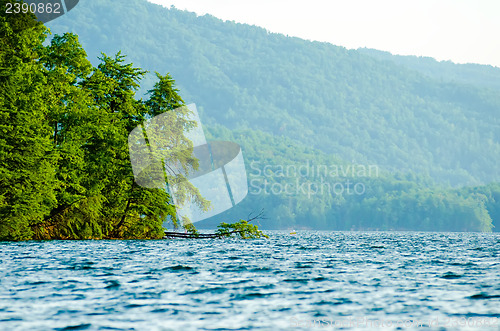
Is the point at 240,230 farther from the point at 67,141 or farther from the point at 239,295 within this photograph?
the point at 239,295

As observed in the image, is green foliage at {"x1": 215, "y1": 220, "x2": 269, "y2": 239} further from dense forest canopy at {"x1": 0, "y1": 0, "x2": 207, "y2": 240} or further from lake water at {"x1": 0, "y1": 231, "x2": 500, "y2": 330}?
lake water at {"x1": 0, "y1": 231, "x2": 500, "y2": 330}

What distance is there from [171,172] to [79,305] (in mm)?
37738

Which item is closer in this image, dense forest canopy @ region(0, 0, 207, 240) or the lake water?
the lake water

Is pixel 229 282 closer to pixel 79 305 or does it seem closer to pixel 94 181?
pixel 79 305

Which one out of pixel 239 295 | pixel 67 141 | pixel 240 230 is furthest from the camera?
pixel 240 230

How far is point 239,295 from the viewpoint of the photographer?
19.5m

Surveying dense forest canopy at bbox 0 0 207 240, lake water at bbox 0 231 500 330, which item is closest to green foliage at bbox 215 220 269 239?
dense forest canopy at bbox 0 0 207 240

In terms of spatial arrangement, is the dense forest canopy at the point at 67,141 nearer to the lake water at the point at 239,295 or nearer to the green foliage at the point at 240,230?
→ the green foliage at the point at 240,230

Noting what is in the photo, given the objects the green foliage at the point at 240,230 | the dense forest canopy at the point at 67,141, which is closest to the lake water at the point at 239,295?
the dense forest canopy at the point at 67,141

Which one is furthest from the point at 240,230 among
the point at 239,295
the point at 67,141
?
the point at 239,295

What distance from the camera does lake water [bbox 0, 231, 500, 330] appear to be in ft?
50.1

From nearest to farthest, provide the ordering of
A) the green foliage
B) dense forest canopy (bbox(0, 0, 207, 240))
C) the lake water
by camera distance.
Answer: the lake water, dense forest canopy (bbox(0, 0, 207, 240)), the green foliage

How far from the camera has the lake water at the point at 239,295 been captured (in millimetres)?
15258

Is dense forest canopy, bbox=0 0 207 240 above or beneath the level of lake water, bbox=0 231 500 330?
above
